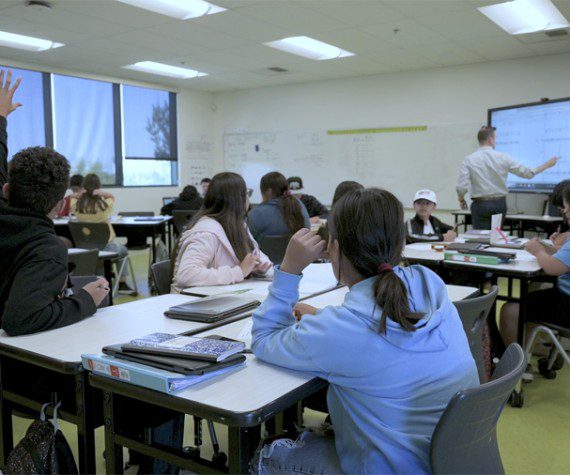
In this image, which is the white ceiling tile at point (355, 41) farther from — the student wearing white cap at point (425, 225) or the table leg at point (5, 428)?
the table leg at point (5, 428)

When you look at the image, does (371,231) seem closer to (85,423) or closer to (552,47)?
(85,423)

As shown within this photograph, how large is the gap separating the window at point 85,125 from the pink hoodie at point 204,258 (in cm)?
575

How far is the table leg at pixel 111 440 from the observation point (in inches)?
54.9

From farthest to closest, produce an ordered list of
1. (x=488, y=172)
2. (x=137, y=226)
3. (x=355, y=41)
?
(x=355, y=41) < (x=137, y=226) < (x=488, y=172)

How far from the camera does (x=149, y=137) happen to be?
881 centimetres

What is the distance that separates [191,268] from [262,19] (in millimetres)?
3515

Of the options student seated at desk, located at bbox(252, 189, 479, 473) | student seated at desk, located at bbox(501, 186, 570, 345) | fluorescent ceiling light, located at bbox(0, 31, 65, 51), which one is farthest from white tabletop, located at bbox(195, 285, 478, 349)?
fluorescent ceiling light, located at bbox(0, 31, 65, 51)

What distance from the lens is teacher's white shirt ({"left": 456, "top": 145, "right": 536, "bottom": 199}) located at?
18.4ft

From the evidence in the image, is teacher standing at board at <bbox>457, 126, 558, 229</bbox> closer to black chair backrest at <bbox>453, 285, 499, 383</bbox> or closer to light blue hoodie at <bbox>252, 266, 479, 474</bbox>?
black chair backrest at <bbox>453, 285, 499, 383</bbox>

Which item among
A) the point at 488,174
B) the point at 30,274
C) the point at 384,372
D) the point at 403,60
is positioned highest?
the point at 403,60

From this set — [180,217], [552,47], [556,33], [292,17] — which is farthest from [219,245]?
[552,47]

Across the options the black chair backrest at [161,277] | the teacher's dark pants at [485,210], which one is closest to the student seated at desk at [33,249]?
the black chair backrest at [161,277]

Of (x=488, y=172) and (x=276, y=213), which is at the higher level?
(x=488, y=172)

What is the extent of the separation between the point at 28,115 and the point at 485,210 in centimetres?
591
